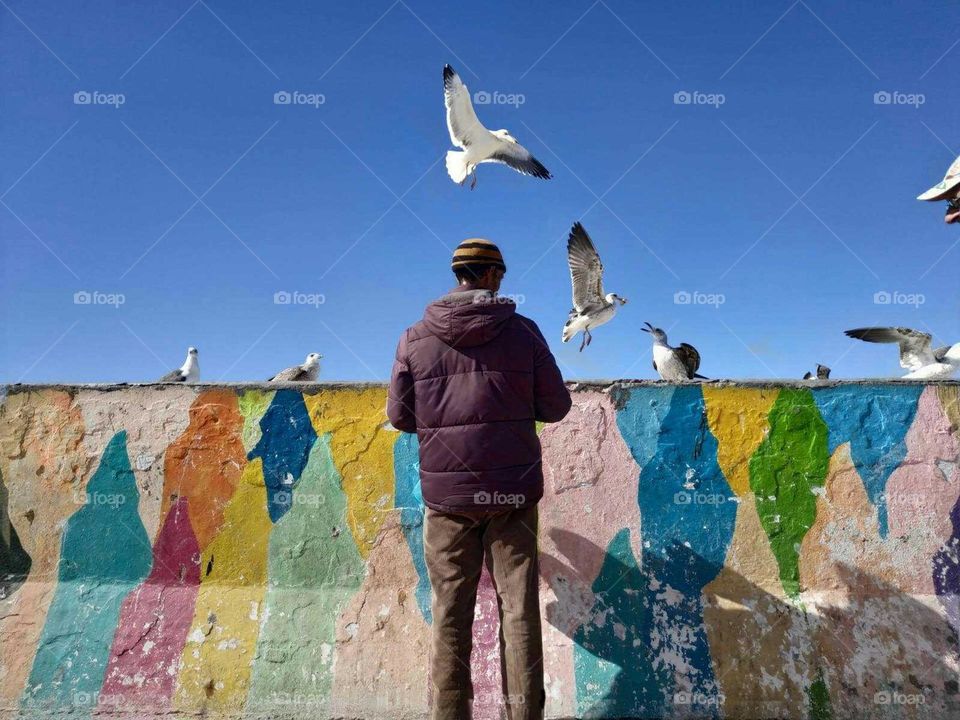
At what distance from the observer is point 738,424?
11.2ft

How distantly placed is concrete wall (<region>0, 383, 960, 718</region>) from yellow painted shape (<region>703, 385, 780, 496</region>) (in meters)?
0.01

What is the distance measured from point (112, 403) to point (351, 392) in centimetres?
140

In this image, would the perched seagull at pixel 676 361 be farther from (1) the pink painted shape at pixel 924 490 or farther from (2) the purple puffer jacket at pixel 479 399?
(2) the purple puffer jacket at pixel 479 399

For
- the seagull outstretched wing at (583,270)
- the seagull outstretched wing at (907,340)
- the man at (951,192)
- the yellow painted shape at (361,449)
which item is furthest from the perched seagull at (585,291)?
the yellow painted shape at (361,449)

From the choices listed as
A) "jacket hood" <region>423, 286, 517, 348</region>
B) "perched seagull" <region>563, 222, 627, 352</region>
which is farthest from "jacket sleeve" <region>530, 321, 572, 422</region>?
"perched seagull" <region>563, 222, 627, 352</region>

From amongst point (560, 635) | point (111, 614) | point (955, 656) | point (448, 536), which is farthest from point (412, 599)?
point (955, 656)

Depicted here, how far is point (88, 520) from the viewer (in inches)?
138

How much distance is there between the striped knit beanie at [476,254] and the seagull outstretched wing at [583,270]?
7.01 meters

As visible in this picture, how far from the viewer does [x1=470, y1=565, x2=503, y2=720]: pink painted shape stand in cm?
308

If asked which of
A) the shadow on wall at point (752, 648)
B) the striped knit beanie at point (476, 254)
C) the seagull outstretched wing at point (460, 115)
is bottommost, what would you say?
the shadow on wall at point (752, 648)

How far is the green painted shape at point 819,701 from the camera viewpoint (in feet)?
9.88

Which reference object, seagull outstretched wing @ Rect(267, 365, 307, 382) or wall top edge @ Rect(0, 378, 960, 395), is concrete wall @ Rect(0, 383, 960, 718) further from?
seagull outstretched wing @ Rect(267, 365, 307, 382)

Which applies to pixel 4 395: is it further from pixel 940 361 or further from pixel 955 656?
pixel 940 361

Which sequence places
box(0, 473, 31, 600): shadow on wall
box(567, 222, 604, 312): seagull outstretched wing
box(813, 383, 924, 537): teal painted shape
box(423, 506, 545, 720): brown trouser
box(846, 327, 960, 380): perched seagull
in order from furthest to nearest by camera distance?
1. box(567, 222, 604, 312): seagull outstretched wing
2. box(846, 327, 960, 380): perched seagull
3. box(0, 473, 31, 600): shadow on wall
4. box(813, 383, 924, 537): teal painted shape
5. box(423, 506, 545, 720): brown trouser
